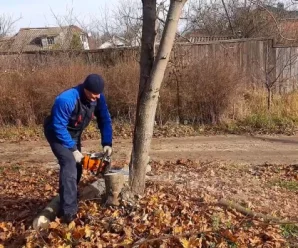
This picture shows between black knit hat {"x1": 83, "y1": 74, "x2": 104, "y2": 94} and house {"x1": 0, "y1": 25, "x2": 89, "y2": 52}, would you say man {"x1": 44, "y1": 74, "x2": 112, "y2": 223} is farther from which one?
house {"x1": 0, "y1": 25, "x2": 89, "y2": 52}

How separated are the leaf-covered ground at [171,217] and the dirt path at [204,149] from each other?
6.49ft

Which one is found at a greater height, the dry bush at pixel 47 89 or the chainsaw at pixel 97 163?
the dry bush at pixel 47 89

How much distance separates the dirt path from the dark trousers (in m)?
4.35

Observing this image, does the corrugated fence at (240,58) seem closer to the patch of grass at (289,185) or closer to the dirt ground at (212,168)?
the dirt ground at (212,168)

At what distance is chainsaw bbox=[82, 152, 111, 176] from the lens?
4.48 metres

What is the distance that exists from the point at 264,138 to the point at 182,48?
3.79 m

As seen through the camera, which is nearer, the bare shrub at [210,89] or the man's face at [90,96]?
the man's face at [90,96]

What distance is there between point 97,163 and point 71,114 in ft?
2.07

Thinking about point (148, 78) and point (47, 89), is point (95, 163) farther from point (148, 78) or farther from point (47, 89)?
point (47, 89)

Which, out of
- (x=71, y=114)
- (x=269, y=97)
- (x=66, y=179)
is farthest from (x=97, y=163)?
(x=269, y=97)

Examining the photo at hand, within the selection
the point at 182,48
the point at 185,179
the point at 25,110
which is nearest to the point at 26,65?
the point at 25,110

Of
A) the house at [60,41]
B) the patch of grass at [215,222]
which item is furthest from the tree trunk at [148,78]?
the house at [60,41]

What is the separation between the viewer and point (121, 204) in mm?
4457

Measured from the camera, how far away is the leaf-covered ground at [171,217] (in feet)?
13.0
